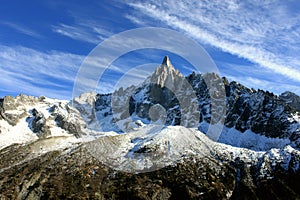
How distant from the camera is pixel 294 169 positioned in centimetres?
15088

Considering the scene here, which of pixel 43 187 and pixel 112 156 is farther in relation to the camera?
pixel 112 156

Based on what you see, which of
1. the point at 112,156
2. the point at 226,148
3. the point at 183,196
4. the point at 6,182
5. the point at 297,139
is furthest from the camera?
the point at 297,139

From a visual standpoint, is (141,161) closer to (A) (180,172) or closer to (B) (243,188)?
(A) (180,172)

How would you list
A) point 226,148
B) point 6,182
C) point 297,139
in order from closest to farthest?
point 6,182
point 226,148
point 297,139

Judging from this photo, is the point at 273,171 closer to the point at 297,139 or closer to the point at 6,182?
the point at 297,139

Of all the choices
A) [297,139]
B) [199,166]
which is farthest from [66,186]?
[297,139]

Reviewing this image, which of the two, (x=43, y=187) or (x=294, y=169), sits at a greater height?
(x=294, y=169)

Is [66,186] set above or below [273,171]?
below

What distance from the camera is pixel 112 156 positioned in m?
167

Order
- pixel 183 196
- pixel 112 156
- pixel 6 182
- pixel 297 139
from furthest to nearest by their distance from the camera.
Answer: pixel 297 139, pixel 112 156, pixel 6 182, pixel 183 196

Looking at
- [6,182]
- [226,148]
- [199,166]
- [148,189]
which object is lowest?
[6,182]

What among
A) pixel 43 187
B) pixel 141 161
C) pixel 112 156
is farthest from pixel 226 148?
pixel 43 187

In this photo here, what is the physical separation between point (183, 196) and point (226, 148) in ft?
192

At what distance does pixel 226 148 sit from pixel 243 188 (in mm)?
40852
